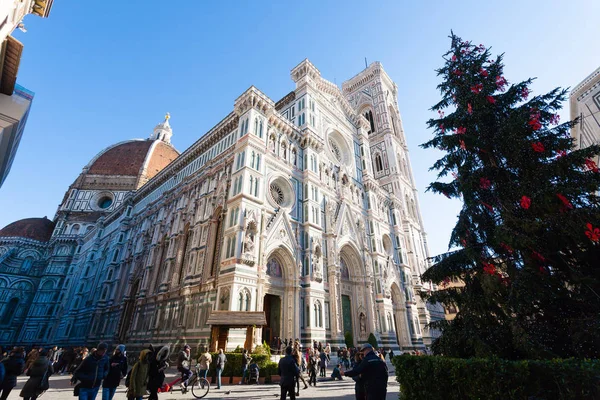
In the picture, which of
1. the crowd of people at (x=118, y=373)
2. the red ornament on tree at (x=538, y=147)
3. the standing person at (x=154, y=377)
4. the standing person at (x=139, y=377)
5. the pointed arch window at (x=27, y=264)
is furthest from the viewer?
the pointed arch window at (x=27, y=264)

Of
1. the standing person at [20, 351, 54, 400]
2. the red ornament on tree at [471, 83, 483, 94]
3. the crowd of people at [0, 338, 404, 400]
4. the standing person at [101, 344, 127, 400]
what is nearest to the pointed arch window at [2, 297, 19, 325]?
the crowd of people at [0, 338, 404, 400]

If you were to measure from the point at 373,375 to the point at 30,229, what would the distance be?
65079 millimetres

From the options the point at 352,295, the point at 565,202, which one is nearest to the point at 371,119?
the point at 352,295

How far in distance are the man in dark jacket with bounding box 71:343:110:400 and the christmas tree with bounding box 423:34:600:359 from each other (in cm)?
759

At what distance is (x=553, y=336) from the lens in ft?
19.7

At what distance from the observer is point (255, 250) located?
651 inches

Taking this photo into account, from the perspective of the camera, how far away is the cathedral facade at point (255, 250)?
17375 mm

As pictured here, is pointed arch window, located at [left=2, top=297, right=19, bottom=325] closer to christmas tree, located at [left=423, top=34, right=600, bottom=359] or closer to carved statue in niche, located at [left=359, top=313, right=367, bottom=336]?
carved statue in niche, located at [left=359, top=313, right=367, bottom=336]

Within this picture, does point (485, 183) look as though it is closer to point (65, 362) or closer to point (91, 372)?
point (91, 372)

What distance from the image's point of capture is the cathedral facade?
684 inches

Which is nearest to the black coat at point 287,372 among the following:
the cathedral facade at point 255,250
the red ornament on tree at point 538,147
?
the cathedral facade at point 255,250

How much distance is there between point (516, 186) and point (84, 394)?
35.1 ft

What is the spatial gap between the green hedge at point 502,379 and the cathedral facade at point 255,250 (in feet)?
16.2

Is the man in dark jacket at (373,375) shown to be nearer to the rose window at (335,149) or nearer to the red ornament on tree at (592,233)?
the red ornament on tree at (592,233)
